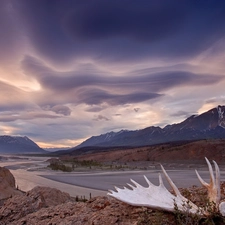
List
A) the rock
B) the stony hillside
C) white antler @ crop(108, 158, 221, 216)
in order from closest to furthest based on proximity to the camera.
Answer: white antler @ crop(108, 158, 221, 216), the rock, the stony hillside

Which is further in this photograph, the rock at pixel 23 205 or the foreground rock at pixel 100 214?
the rock at pixel 23 205

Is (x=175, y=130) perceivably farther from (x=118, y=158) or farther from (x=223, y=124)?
(x=118, y=158)

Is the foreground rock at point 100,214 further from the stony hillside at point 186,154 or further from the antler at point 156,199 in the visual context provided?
the stony hillside at point 186,154

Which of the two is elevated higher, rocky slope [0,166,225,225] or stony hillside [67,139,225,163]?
stony hillside [67,139,225,163]

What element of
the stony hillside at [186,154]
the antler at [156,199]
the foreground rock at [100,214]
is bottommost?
the foreground rock at [100,214]

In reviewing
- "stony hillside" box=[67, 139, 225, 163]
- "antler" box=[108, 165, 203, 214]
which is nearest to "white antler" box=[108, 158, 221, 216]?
"antler" box=[108, 165, 203, 214]

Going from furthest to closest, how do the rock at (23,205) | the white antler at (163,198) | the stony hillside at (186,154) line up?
the stony hillside at (186,154), the rock at (23,205), the white antler at (163,198)

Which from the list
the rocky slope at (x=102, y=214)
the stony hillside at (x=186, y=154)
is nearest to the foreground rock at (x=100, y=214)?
the rocky slope at (x=102, y=214)

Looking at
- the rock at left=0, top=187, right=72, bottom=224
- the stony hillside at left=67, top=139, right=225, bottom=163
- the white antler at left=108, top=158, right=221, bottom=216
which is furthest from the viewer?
the stony hillside at left=67, top=139, right=225, bottom=163

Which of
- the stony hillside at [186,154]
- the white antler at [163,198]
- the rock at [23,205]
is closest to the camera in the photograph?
the white antler at [163,198]

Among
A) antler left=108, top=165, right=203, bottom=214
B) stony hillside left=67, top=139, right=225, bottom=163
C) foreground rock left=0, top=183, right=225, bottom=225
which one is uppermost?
stony hillside left=67, top=139, right=225, bottom=163

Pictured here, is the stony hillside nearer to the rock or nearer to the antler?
the rock

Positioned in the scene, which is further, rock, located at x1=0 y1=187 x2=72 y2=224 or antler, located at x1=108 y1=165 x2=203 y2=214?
rock, located at x1=0 y1=187 x2=72 y2=224

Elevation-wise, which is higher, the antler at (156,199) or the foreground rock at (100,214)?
the antler at (156,199)
